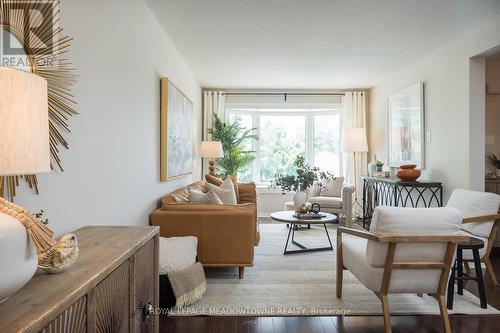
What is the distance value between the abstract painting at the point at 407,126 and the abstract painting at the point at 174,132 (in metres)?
3.32

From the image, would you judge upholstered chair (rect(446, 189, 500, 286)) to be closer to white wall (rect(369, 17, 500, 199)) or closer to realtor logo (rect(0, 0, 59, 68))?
white wall (rect(369, 17, 500, 199))

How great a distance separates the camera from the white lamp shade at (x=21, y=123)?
80 cm

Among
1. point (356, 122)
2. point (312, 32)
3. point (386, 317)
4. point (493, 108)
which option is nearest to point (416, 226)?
point (386, 317)

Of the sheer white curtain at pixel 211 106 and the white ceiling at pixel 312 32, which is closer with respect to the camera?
the white ceiling at pixel 312 32

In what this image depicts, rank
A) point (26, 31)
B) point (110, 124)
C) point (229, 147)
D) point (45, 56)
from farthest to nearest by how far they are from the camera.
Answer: point (229, 147) → point (110, 124) → point (45, 56) → point (26, 31)

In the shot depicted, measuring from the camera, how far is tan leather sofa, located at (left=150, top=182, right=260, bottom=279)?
119 inches

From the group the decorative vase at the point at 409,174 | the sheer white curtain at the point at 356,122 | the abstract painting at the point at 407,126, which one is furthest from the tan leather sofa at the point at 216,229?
the sheer white curtain at the point at 356,122

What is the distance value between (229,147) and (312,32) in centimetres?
311

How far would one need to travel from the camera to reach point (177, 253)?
264cm

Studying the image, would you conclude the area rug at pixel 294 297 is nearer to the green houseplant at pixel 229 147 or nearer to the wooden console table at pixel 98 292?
the wooden console table at pixel 98 292

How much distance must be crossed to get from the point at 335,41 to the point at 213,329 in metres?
3.34

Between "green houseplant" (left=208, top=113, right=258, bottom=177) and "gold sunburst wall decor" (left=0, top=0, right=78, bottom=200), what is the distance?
14.8ft

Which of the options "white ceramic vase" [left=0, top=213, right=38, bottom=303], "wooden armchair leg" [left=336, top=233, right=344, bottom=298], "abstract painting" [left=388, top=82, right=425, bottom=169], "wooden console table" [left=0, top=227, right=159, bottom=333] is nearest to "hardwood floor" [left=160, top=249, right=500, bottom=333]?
"wooden armchair leg" [left=336, top=233, right=344, bottom=298]

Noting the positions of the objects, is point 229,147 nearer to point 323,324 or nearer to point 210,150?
point 210,150
